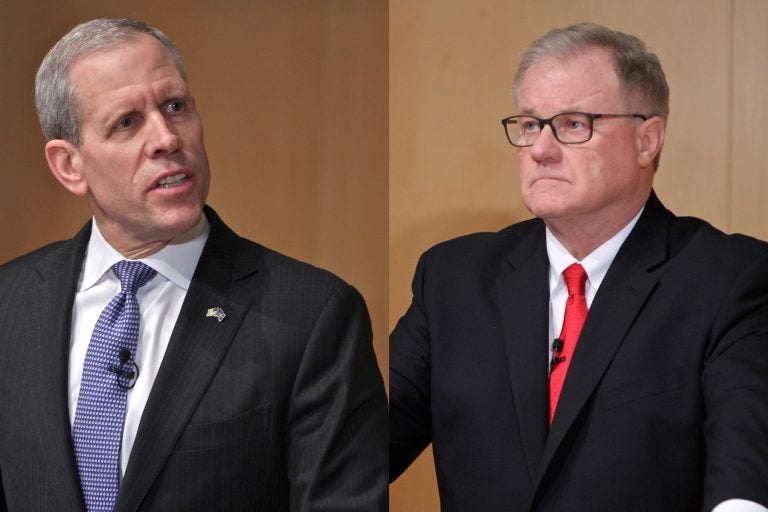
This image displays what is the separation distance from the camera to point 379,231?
2.35m

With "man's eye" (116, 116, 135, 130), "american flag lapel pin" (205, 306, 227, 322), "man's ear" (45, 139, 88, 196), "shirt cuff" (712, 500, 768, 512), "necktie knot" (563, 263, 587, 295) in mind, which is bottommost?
"shirt cuff" (712, 500, 768, 512)

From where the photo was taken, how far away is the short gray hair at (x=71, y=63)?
1.89 m

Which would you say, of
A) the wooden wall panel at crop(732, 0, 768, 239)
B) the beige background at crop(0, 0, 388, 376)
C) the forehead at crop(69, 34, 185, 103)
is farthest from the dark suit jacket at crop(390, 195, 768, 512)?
the forehead at crop(69, 34, 185, 103)

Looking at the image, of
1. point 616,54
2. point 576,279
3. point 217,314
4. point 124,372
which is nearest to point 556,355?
point 576,279

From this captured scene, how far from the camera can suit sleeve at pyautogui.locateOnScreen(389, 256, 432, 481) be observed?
248 cm

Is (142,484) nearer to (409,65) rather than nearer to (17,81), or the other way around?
(17,81)

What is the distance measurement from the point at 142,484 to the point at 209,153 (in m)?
0.78

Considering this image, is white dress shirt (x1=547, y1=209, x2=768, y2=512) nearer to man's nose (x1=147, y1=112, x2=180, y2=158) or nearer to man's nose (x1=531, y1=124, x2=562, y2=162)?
man's nose (x1=531, y1=124, x2=562, y2=162)

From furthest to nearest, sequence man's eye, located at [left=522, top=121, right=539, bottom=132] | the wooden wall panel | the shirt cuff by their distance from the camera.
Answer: the wooden wall panel < man's eye, located at [left=522, top=121, right=539, bottom=132] < the shirt cuff

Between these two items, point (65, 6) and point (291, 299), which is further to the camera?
point (65, 6)

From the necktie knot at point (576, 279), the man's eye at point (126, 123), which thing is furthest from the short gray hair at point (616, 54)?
the man's eye at point (126, 123)

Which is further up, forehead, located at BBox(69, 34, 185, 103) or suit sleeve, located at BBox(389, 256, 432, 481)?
forehead, located at BBox(69, 34, 185, 103)

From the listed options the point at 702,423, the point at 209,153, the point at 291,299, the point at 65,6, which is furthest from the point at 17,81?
the point at 702,423

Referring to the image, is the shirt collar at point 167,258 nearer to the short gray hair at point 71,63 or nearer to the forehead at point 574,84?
the short gray hair at point 71,63
